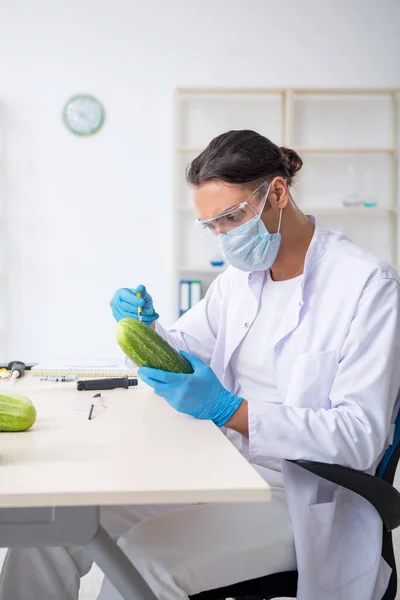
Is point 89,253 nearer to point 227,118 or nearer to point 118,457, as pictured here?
point 227,118

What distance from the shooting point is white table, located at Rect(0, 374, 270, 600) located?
33.7 inches

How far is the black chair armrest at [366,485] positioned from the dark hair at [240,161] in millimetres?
739

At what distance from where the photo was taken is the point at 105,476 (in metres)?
0.91

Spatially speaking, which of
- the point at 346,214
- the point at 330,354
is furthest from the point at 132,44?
the point at 330,354

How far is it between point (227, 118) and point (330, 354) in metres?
2.96

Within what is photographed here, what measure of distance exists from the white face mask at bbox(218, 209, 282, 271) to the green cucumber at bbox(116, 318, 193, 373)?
42 centimetres

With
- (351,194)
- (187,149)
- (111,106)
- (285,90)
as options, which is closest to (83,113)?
(111,106)

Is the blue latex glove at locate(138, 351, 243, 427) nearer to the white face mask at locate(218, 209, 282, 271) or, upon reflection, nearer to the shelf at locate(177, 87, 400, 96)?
the white face mask at locate(218, 209, 282, 271)

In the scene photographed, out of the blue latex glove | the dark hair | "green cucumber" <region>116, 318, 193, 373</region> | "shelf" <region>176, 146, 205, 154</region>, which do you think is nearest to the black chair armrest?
the blue latex glove

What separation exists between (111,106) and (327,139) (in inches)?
52.7

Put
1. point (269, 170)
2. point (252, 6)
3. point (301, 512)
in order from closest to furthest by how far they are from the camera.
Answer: point (301, 512), point (269, 170), point (252, 6)

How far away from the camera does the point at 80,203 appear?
13.6ft

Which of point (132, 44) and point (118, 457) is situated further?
point (132, 44)

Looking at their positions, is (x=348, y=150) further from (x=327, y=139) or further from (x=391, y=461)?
(x=391, y=461)
